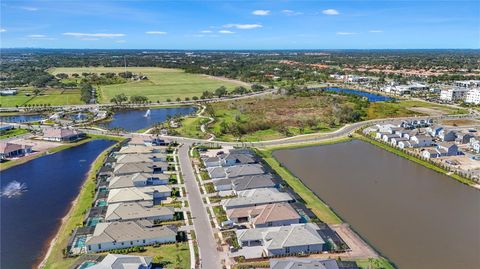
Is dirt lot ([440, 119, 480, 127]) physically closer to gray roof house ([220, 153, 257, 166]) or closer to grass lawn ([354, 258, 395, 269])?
gray roof house ([220, 153, 257, 166])

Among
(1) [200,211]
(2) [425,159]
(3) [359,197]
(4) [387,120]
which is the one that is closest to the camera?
(1) [200,211]

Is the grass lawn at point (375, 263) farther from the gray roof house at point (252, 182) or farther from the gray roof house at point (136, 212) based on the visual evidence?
the gray roof house at point (136, 212)

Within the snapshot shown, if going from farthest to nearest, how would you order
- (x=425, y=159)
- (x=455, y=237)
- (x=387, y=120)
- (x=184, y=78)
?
(x=184, y=78), (x=387, y=120), (x=425, y=159), (x=455, y=237)

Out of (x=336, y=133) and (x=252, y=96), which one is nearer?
(x=336, y=133)

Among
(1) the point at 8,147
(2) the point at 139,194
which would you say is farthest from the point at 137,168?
(1) the point at 8,147

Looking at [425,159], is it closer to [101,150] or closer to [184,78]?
[101,150]

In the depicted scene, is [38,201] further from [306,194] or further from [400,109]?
[400,109]

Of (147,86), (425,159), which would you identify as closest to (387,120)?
(425,159)
